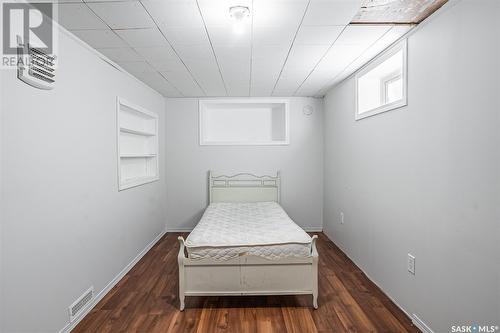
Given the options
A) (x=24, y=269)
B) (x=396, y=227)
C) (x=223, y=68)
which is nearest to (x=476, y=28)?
(x=396, y=227)

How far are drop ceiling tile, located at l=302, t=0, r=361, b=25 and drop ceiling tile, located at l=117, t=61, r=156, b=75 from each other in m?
1.71

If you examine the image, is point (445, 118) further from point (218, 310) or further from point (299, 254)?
point (218, 310)

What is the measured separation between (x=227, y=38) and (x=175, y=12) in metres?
0.51

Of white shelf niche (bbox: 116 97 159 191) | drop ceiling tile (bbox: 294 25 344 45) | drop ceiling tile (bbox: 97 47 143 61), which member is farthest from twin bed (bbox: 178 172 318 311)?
drop ceiling tile (bbox: 97 47 143 61)

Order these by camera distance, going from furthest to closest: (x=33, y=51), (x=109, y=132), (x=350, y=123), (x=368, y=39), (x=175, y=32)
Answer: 1. (x=350, y=123)
2. (x=109, y=132)
3. (x=368, y=39)
4. (x=175, y=32)
5. (x=33, y=51)

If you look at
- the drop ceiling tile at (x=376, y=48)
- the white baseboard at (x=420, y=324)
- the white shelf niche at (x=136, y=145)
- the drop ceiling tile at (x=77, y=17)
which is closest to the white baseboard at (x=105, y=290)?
the white shelf niche at (x=136, y=145)

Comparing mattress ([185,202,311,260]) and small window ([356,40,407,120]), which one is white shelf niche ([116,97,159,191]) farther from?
small window ([356,40,407,120])

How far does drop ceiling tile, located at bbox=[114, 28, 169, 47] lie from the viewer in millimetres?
2041

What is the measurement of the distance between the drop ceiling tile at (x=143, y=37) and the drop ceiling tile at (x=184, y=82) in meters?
0.77

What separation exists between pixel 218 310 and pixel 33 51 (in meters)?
2.27

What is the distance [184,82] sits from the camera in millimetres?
3479

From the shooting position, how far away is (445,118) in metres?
1.72

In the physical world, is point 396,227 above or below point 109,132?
below

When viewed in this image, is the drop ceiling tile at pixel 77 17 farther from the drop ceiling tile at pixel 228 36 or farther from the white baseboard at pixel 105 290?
the white baseboard at pixel 105 290
